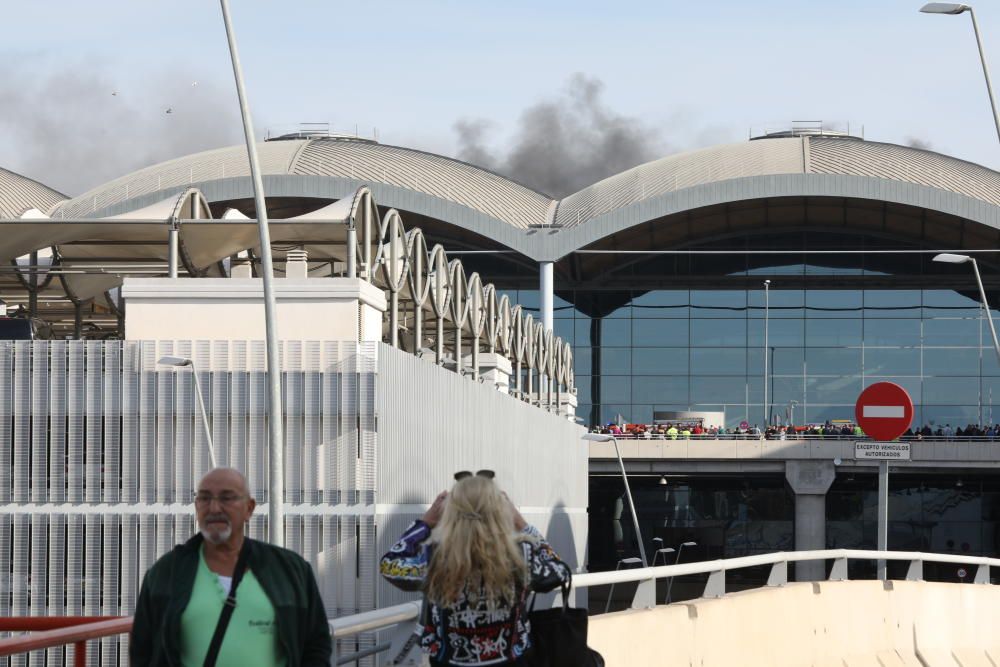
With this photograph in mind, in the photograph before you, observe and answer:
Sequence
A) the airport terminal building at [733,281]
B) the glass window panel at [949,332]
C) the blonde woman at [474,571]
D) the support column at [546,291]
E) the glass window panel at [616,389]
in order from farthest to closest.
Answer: the glass window panel at [616,389] → the glass window panel at [949,332] → the support column at [546,291] → the airport terminal building at [733,281] → the blonde woman at [474,571]

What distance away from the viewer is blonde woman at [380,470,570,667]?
539cm

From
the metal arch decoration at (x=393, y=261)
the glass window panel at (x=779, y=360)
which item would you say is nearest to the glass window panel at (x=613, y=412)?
the glass window panel at (x=779, y=360)

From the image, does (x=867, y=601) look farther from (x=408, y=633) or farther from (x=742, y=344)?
(x=742, y=344)

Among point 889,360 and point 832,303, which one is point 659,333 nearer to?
point 832,303

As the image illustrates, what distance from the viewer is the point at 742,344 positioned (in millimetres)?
63906

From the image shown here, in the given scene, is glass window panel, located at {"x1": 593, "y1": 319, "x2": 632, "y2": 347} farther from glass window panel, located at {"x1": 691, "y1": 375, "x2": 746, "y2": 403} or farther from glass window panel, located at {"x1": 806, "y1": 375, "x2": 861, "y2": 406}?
glass window panel, located at {"x1": 806, "y1": 375, "x2": 861, "y2": 406}

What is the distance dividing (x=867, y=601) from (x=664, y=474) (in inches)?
1665

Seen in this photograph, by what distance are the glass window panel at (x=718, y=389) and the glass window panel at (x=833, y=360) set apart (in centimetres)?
281

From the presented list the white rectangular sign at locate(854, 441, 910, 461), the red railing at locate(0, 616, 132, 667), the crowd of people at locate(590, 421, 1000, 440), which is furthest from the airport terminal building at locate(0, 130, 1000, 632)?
the red railing at locate(0, 616, 132, 667)

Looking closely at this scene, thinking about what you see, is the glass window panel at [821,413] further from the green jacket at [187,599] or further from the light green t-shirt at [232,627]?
the light green t-shirt at [232,627]

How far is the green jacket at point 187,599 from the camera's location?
474 cm

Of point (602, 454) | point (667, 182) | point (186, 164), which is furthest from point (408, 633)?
point (186, 164)

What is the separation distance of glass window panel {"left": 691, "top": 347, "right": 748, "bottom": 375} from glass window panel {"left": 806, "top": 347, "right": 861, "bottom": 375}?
2.69 metres

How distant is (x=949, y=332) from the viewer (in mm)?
63469
